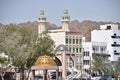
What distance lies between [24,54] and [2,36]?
13.6 feet

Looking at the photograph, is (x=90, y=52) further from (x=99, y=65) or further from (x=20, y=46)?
(x=20, y=46)

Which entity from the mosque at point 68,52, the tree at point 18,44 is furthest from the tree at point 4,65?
Result: the mosque at point 68,52

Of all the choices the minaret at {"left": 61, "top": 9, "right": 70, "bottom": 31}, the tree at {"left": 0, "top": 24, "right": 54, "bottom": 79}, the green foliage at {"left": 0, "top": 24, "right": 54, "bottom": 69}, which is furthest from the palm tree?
the minaret at {"left": 61, "top": 9, "right": 70, "bottom": 31}

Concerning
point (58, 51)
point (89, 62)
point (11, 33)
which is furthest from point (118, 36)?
point (11, 33)

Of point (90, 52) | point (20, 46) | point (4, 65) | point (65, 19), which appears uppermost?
point (65, 19)

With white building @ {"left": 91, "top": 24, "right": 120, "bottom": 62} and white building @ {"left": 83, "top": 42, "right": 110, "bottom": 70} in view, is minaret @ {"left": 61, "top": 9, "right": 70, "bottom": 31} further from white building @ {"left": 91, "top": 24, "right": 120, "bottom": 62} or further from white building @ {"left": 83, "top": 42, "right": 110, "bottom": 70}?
white building @ {"left": 83, "top": 42, "right": 110, "bottom": 70}

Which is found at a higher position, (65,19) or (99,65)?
(65,19)

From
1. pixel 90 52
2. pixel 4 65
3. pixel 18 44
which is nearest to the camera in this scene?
pixel 4 65

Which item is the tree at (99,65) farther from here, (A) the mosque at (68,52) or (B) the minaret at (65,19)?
(B) the minaret at (65,19)

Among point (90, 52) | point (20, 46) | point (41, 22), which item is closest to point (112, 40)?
point (90, 52)

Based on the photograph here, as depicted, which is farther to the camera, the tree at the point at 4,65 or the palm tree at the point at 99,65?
the palm tree at the point at 99,65

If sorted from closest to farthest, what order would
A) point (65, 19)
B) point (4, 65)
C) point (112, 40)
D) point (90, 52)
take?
point (4, 65) → point (90, 52) → point (112, 40) → point (65, 19)

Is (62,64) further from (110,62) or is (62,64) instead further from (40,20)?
(40,20)

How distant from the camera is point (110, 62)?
97000mm
